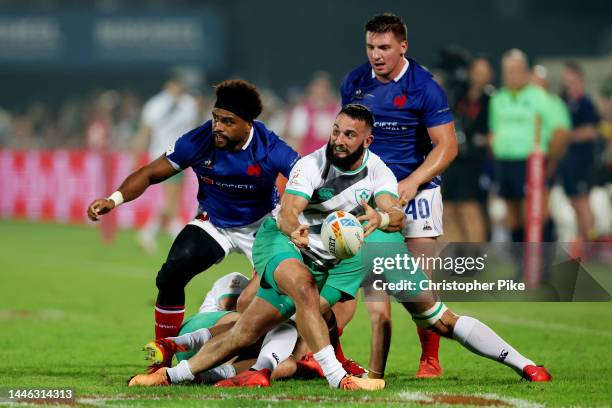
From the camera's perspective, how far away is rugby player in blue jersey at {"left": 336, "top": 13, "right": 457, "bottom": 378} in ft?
30.5

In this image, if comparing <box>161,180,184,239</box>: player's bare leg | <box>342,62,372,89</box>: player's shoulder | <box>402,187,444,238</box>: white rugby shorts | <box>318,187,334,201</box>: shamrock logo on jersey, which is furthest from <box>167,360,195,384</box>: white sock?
<box>161,180,184,239</box>: player's bare leg

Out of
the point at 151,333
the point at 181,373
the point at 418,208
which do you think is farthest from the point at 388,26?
the point at 151,333

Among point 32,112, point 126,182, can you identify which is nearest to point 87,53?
point 32,112

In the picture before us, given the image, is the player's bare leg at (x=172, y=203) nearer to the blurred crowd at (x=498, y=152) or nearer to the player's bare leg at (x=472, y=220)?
the blurred crowd at (x=498, y=152)

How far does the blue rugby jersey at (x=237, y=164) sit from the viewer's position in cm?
930

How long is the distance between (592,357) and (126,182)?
370cm

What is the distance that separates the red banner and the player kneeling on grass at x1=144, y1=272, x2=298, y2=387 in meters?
14.5

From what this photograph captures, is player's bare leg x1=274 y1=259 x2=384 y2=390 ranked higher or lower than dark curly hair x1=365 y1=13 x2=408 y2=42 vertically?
lower

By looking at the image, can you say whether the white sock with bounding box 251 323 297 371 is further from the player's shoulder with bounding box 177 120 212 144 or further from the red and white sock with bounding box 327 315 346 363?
the player's shoulder with bounding box 177 120 212 144

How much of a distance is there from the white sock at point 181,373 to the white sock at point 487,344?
1.74m

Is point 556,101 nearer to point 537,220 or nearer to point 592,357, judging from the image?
point 537,220

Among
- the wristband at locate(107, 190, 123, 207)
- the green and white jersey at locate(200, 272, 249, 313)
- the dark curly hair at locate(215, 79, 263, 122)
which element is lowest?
the green and white jersey at locate(200, 272, 249, 313)

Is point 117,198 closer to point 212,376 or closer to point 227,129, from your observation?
point 227,129

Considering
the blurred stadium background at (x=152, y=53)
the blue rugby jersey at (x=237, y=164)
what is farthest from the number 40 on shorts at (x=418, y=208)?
the blurred stadium background at (x=152, y=53)
